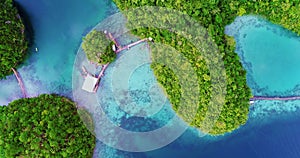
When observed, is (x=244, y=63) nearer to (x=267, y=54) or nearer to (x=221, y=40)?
(x=267, y=54)

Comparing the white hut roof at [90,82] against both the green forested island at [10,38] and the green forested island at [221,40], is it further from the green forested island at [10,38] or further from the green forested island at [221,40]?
the green forested island at [10,38]

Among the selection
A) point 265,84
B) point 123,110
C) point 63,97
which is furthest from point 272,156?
point 63,97

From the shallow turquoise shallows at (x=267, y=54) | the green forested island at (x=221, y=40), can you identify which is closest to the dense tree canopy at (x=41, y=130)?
the green forested island at (x=221, y=40)

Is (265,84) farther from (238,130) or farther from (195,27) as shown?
(195,27)

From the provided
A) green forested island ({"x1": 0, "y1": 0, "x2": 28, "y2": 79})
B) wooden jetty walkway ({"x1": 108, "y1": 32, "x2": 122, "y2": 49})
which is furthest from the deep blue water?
wooden jetty walkway ({"x1": 108, "y1": 32, "x2": 122, "y2": 49})

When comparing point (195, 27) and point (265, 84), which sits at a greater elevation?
point (195, 27)

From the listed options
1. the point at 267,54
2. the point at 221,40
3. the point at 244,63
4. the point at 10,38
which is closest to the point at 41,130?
the point at 10,38

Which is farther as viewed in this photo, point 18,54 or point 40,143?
point 18,54

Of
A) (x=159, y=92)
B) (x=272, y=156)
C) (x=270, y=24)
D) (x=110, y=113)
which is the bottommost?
(x=272, y=156)
